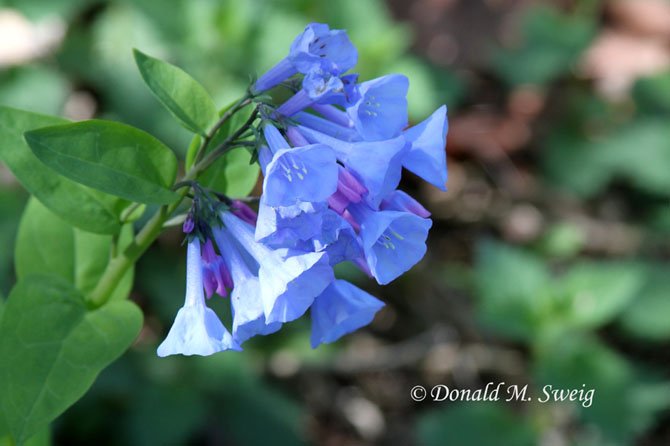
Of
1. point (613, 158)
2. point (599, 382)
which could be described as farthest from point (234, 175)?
point (613, 158)

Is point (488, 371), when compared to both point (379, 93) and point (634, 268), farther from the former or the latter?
point (379, 93)

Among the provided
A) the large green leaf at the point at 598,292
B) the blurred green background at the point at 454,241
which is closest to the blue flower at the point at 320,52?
the blurred green background at the point at 454,241

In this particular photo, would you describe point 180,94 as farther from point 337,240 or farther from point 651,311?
point 651,311

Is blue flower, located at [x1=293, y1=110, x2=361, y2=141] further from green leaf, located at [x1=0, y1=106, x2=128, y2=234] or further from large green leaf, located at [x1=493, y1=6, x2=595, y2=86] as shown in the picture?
large green leaf, located at [x1=493, y1=6, x2=595, y2=86]

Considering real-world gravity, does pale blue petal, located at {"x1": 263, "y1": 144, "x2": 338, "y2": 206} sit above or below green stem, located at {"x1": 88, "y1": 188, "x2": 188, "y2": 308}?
above

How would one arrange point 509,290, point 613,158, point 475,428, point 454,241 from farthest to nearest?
point 454,241 → point 613,158 → point 509,290 → point 475,428

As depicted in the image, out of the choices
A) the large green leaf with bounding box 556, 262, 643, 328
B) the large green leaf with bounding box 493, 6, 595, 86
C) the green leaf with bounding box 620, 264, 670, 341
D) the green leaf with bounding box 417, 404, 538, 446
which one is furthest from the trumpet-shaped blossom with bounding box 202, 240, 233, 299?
the large green leaf with bounding box 493, 6, 595, 86

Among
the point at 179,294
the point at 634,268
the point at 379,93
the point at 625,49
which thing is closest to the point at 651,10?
the point at 625,49
